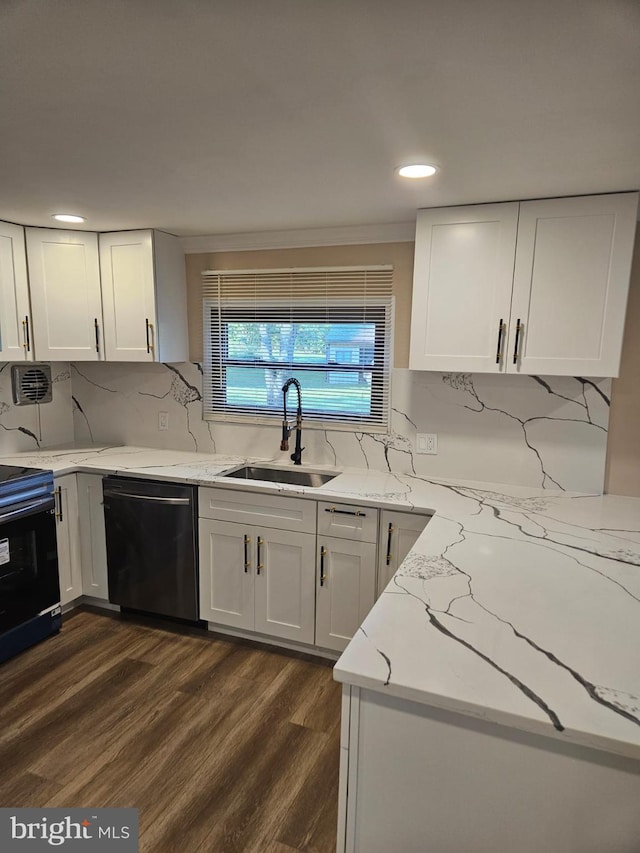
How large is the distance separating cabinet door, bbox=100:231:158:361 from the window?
1.21 ft

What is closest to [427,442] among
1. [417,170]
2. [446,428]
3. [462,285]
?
[446,428]

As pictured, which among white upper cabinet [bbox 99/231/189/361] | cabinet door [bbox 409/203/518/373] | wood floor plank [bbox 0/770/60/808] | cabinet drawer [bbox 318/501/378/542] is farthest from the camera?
white upper cabinet [bbox 99/231/189/361]

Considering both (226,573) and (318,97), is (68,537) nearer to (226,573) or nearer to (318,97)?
(226,573)

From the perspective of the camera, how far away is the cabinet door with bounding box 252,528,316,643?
8.54ft

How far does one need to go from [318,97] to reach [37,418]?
2.90 metres

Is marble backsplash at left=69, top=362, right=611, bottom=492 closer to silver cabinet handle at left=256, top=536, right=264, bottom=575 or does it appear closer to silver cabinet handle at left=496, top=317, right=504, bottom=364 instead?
silver cabinet handle at left=496, top=317, right=504, bottom=364

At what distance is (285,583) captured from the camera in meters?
2.66

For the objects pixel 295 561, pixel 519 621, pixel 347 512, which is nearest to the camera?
pixel 519 621

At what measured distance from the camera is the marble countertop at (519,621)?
3.30ft

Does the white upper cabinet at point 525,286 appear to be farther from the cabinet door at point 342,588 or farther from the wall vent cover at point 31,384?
the wall vent cover at point 31,384

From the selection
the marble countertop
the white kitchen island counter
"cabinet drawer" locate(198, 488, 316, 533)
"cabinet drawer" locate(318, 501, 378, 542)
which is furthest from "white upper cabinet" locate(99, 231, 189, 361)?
the white kitchen island counter

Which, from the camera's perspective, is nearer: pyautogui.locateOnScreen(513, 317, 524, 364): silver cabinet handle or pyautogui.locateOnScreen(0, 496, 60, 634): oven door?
pyautogui.locateOnScreen(513, 317, 524, 364): silver cabinet handle

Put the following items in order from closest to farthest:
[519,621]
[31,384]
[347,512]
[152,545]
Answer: [519,621], [347,512], [152,545], [31,384]

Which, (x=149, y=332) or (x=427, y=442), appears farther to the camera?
(x=149, y=332)
